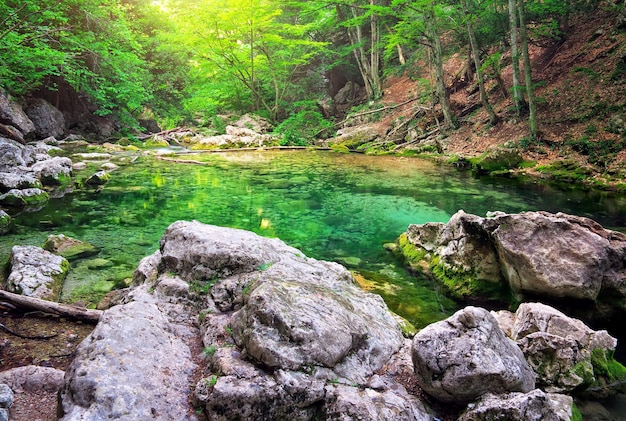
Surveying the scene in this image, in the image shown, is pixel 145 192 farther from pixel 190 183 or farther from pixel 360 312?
pixel 360 312

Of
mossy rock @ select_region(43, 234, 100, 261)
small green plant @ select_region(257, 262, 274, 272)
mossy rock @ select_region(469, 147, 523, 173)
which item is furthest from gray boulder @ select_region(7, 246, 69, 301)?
mossy rock @ select_region(469, 147, 523, 173)

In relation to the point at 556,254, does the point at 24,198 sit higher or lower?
lower

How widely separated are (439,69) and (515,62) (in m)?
Answer: 3.82

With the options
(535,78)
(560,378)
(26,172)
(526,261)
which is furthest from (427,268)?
(535,78)

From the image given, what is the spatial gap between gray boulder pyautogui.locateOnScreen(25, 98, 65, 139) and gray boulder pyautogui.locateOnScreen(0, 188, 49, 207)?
12.1 m

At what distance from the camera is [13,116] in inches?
606

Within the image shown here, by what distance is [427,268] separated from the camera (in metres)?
5.66

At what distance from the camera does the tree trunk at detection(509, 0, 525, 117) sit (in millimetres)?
12538

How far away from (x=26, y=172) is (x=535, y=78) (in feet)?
60.9

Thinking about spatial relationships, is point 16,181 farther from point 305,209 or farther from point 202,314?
point 202,314

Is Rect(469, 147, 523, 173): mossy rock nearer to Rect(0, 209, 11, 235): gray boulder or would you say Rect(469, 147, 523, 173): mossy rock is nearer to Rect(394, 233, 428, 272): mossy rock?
Rect(394, 233, 428, 272): mossy rock

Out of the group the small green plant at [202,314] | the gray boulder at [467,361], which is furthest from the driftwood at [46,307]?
the gray boulder at [467,361]

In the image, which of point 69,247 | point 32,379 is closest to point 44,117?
point 69,247

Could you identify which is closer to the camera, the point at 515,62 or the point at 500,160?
the point at 500,160
